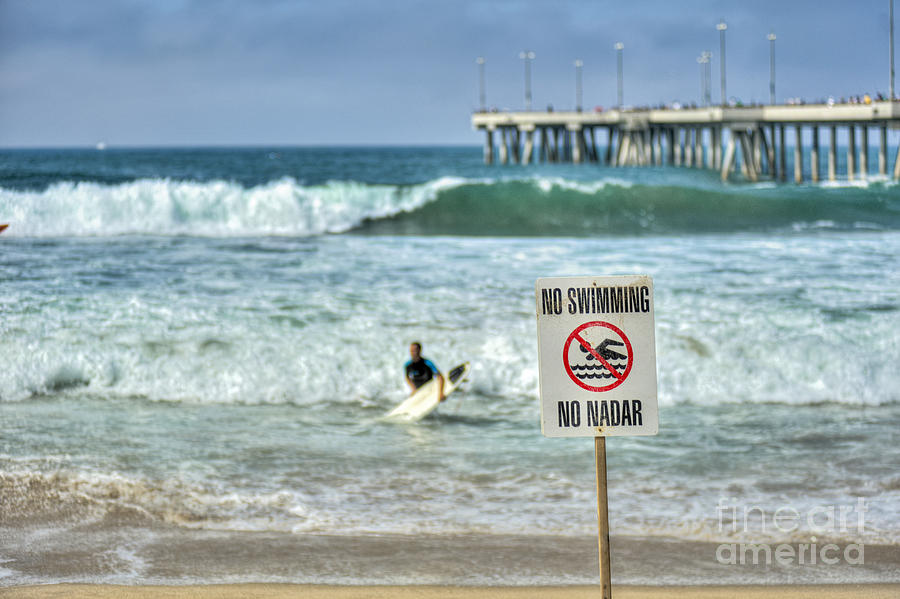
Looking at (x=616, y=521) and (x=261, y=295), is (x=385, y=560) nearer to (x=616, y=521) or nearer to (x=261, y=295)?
(x=616, y=521)

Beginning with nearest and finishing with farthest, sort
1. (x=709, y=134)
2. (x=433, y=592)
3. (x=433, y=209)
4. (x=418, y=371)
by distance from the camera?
(x=433, y=592)
(x=418, y=371)
(x=433, y=209)
(x=709, y=134)

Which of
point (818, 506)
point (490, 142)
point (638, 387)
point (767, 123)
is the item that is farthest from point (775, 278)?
point (490, 142)

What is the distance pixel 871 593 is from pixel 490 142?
7672 centimetres

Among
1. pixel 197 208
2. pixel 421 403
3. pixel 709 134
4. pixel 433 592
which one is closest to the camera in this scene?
pixel 433 592

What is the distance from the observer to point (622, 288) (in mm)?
3939

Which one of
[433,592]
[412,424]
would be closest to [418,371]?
[412,424]

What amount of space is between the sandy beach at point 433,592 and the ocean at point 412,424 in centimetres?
17

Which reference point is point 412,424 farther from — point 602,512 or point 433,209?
point 433,209

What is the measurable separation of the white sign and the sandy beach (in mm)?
2098

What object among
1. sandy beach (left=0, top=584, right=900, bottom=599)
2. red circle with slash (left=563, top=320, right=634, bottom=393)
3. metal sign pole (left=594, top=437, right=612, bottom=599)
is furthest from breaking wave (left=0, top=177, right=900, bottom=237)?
red circle with slash (left=563, top=320, right=634, bottom=393)

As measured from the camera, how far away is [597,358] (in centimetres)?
393

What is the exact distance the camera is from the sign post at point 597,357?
392 centimetres

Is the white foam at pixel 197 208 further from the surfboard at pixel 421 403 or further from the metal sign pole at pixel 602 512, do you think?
the metal sign pole at pixel 602 512

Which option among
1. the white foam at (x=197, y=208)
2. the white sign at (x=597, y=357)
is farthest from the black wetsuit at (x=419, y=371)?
the white foam at (x=197, y=208)
